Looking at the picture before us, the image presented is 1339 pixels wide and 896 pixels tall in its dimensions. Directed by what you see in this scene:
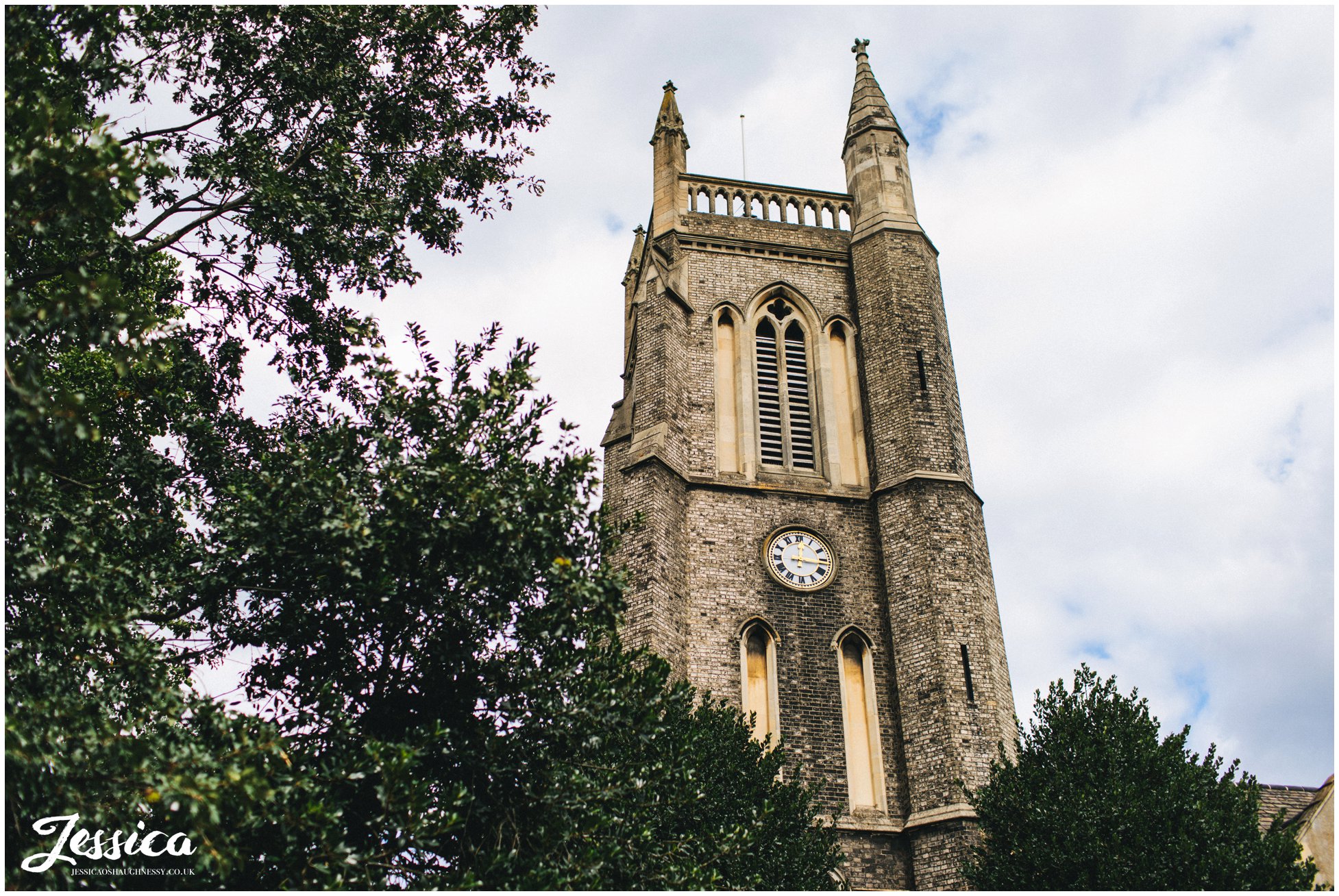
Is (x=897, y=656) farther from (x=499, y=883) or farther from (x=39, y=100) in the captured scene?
A: (x=39, y=100)

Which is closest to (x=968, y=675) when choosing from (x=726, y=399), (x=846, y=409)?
(x=846, y=409)

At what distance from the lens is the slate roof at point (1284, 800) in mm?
17844

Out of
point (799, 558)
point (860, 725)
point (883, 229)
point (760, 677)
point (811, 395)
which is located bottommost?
point (860, 725)

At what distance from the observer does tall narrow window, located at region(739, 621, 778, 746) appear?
58.6ft

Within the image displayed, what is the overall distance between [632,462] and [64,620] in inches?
473

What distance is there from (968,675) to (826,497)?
4541 mm

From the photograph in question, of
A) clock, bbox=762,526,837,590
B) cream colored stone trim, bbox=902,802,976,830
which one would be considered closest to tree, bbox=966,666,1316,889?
cream colored stone trim, bbox=902,802,976,830

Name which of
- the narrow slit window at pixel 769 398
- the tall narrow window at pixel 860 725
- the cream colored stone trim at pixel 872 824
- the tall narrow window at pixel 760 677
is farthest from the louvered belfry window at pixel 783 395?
the cream colored stone trim at pixel 872 824

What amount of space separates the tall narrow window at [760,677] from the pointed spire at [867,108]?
1301cm

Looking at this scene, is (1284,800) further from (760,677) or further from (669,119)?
(669,119)

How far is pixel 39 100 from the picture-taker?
751 centimetres

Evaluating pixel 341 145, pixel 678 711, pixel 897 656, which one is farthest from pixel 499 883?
pixel 897 656

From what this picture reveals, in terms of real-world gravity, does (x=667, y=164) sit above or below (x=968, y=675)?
above

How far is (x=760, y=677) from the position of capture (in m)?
18.4
